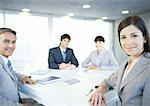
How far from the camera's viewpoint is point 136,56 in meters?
1.63

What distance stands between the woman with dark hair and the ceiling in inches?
180

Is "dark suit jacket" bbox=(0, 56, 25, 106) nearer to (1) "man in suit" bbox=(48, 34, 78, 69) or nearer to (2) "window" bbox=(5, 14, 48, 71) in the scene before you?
(1) "man in suit" bbox=(48, 34, 78, 69)

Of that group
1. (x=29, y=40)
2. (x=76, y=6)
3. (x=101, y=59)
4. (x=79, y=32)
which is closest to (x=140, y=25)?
(x=101, y=59)

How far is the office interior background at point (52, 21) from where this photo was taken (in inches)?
261

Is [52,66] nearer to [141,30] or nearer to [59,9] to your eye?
[141,30]

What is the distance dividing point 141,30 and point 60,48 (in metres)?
2.69

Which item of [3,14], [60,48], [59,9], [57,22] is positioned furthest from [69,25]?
[60,48]

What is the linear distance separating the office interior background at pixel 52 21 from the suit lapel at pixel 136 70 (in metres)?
4.72

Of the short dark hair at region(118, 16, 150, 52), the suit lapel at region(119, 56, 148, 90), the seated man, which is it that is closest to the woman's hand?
the suit lapel at region(119, 56, 148, 90)

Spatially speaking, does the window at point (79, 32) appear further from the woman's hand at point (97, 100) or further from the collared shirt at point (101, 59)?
the woman's hand at point (97, 100)

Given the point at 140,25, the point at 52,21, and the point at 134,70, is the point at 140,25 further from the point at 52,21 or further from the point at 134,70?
the point at 52,21

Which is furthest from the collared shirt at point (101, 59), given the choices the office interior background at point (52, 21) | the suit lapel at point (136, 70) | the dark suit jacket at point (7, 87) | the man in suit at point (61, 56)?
the suit lapel at point (136, 70)

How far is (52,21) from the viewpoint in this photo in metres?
8.10

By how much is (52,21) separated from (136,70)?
675 centimetres
